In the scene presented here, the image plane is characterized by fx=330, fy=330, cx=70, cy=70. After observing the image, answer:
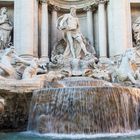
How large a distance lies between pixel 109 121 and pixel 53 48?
753 centimetres

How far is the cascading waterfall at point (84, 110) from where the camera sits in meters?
9.43

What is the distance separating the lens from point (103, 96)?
9875mm

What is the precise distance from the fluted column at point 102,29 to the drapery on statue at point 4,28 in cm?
455

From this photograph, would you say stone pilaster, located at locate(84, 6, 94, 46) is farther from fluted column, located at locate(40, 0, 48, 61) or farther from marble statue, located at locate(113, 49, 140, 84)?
marble statue, located at locate(113, 49, 140, 84)

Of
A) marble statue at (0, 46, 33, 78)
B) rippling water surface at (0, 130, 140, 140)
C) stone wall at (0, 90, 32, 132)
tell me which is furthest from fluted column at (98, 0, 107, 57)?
rippling water surface at (0, 130, 140, 140)

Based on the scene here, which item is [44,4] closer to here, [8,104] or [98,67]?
[98,67]

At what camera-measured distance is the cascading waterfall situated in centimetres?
943

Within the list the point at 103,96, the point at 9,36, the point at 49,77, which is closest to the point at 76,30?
the point at 9,36

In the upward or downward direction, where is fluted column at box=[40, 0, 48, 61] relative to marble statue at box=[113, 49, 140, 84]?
upward

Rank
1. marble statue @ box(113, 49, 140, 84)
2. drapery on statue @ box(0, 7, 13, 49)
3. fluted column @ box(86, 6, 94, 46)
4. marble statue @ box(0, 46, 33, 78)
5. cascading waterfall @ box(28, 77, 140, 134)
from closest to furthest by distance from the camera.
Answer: cascading waterfall @ box(28, 77, 140, 134), marble statue @ box(0, 46, 33, 78), marble statue @ box(113, 49, 140, 84), drapery on statue @ box(0, 7, 13, 49), fluted column @ box(86, 6, 94, 46)

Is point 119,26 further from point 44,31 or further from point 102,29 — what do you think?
point 44,31

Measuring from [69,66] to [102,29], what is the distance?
297 centimetres

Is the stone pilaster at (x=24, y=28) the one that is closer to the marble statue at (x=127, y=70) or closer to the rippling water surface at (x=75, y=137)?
the marble statue at (x=127, y=70)

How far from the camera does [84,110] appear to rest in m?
9.63
